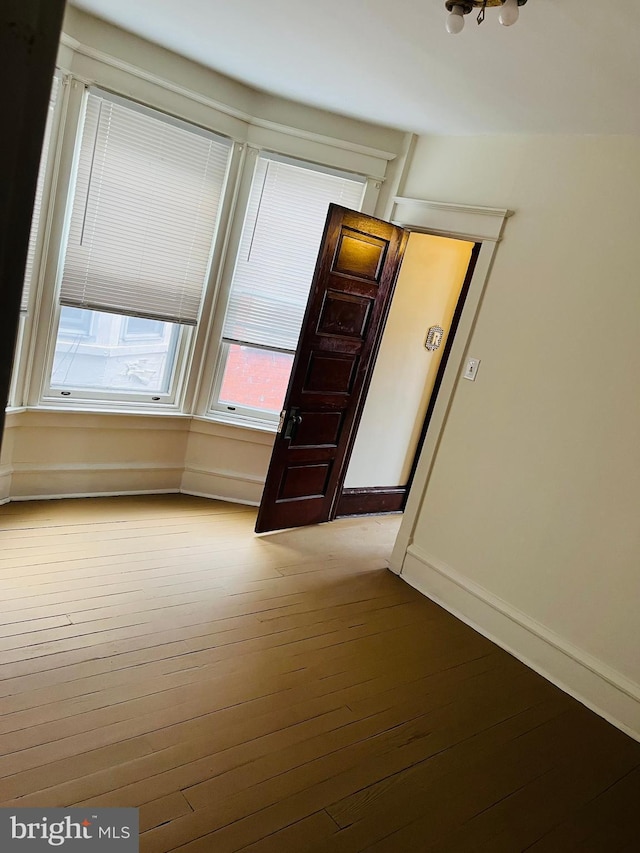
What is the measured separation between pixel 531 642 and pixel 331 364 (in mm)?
1955

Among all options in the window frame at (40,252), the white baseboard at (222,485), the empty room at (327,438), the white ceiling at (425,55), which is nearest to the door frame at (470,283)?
the empty room at (327,438)

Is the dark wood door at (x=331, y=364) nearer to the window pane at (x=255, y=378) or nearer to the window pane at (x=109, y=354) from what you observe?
the window pane at (x=255, y=378)

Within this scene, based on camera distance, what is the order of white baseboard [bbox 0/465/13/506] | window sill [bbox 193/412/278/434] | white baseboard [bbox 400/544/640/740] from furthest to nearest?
window sill [bbox 193/412/278/434]
white baseboard [bbox 0/465/13/506]
white baseboard [bbox 400/544/640/740]

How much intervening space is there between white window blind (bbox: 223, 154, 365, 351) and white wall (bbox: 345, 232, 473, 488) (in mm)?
633

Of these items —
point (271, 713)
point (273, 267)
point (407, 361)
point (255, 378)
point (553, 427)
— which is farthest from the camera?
point (407, 361)

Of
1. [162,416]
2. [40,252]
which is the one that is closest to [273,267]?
[162,416]

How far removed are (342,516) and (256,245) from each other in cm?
204

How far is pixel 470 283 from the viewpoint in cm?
359

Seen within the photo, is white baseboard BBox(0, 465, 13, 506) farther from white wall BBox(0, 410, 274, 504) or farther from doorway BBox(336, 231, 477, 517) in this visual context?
doorway BBox(336, 231, 477, 517)

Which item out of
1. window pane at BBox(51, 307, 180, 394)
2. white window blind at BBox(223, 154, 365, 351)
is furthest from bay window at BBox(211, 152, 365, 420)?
window pane at BBox(51, 307, 180, 394)

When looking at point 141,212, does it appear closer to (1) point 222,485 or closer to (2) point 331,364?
(2) point 331,364

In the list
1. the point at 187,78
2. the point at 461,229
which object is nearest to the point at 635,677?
the point at 461,229

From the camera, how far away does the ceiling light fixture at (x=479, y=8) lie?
73.6 inches

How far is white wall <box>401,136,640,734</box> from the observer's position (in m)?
2.81
